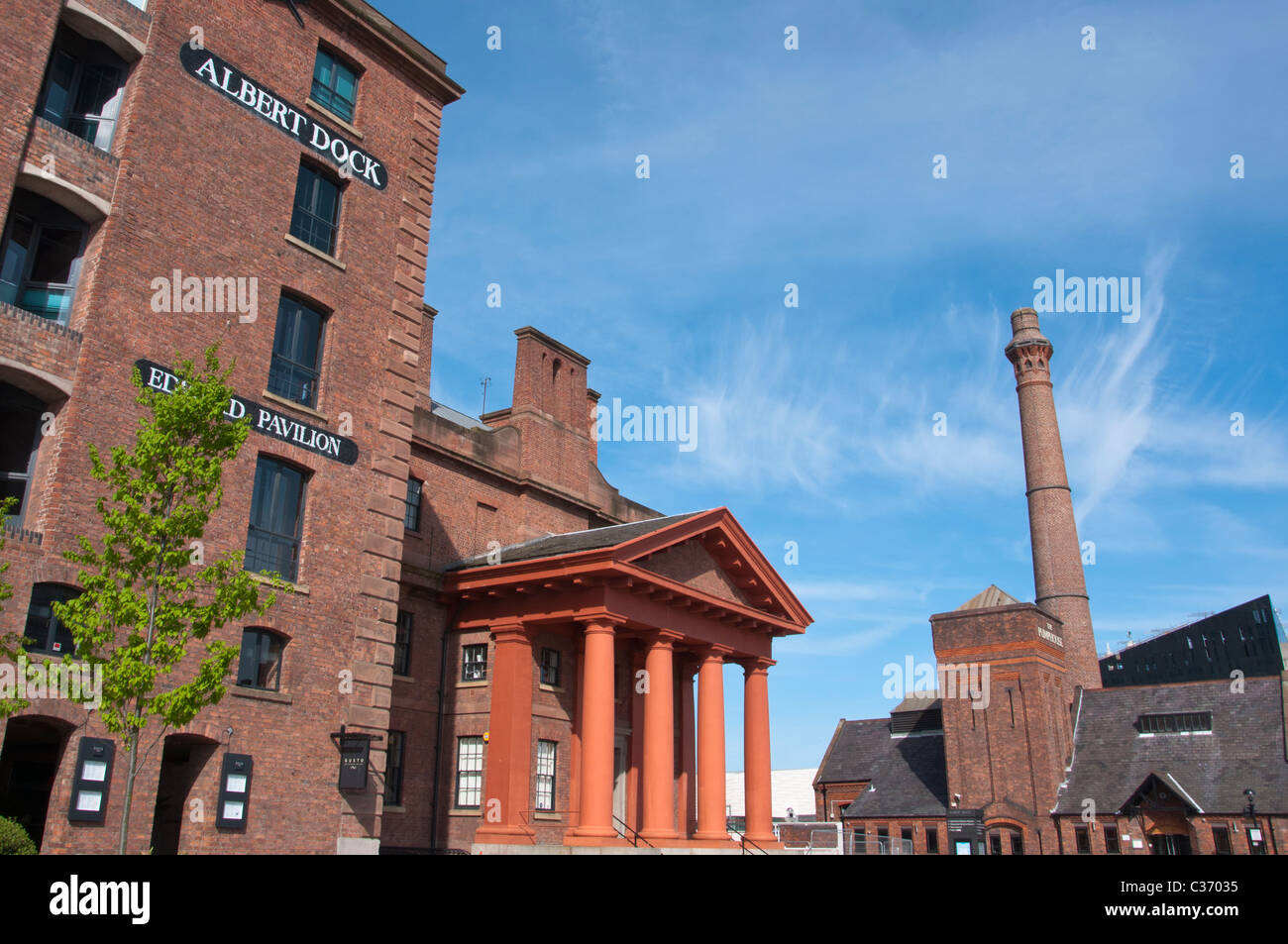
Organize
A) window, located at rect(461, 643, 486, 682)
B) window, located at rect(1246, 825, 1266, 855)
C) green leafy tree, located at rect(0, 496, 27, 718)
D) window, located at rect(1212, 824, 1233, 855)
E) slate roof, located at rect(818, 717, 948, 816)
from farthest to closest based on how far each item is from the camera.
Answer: slate roof, located at rect(818, 717, 948, 816)
window, located at rect(1212, 824, 1233, 855)
window, located at rect(1246, 825, 1266, 855)
window, located at rect(461, 643, 486, 682)
green leafy tree, located at rect(0, 496, 27, 718)

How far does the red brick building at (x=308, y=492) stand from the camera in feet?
52.4

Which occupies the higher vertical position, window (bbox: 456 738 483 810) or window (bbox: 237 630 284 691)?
window (bbox: 237 630 284 691)

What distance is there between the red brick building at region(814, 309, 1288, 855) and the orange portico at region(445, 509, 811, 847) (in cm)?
2355

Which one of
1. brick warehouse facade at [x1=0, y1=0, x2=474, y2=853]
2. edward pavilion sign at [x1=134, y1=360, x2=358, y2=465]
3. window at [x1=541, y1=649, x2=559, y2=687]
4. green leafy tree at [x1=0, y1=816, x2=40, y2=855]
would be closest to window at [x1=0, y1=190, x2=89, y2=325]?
brick warehouse facade at [x1=0, y1=0, x2=474, y2=853]

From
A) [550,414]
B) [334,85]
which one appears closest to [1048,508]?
[550,414]

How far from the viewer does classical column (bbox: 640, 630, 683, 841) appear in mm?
24172

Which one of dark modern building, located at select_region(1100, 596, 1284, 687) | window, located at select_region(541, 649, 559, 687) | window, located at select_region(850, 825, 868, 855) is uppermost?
dark modern building, located at select_region(1100, 596, 1284, 687)

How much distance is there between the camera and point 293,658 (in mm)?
18500

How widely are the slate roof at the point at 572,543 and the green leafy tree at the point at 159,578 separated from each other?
36.6ft

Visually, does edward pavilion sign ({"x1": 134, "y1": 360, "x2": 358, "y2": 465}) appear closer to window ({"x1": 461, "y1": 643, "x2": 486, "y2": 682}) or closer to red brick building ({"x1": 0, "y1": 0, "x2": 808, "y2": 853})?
red brick building ({"x1": 0, "y1": 0, "x2": 808, "y2": 853})

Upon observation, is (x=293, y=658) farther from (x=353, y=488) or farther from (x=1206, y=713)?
(x=1206, y=713)

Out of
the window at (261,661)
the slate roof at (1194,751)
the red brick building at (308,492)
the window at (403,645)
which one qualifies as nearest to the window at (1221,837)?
the slate roof at (1194,751)
